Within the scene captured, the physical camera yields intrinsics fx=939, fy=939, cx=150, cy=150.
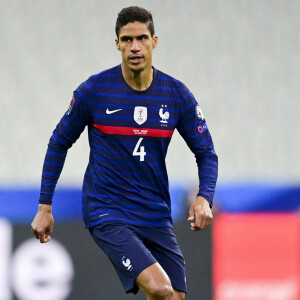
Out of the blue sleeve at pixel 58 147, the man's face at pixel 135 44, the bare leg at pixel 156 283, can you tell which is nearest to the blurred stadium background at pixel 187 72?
the blue sleeve at pixel 58 147

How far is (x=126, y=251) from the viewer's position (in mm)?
4527

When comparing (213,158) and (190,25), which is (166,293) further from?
(190,25)

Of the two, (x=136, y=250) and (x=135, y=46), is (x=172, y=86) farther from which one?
(x=136, y=250)

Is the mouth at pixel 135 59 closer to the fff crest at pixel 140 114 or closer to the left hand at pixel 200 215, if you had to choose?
the fff crest at pixel 140 114

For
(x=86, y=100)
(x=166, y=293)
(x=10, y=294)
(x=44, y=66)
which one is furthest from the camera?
(x=44, y=66)

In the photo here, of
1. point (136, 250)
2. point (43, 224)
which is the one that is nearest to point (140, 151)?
point (136, 250)

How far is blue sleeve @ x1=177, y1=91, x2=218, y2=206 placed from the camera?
189 inches

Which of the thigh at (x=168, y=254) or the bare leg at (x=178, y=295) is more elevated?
the thigh at (x=168, y=254)

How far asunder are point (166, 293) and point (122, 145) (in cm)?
77

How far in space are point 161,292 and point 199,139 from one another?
2.93ft

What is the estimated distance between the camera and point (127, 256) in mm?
4516

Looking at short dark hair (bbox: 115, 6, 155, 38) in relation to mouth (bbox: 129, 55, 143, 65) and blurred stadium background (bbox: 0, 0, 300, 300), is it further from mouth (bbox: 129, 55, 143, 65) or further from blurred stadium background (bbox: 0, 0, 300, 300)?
blurred stadium background (bbox: 0, 0, 300, 300)

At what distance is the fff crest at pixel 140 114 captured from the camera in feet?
15.4

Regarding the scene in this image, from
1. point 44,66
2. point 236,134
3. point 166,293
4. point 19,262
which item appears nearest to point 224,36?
point 236,134
